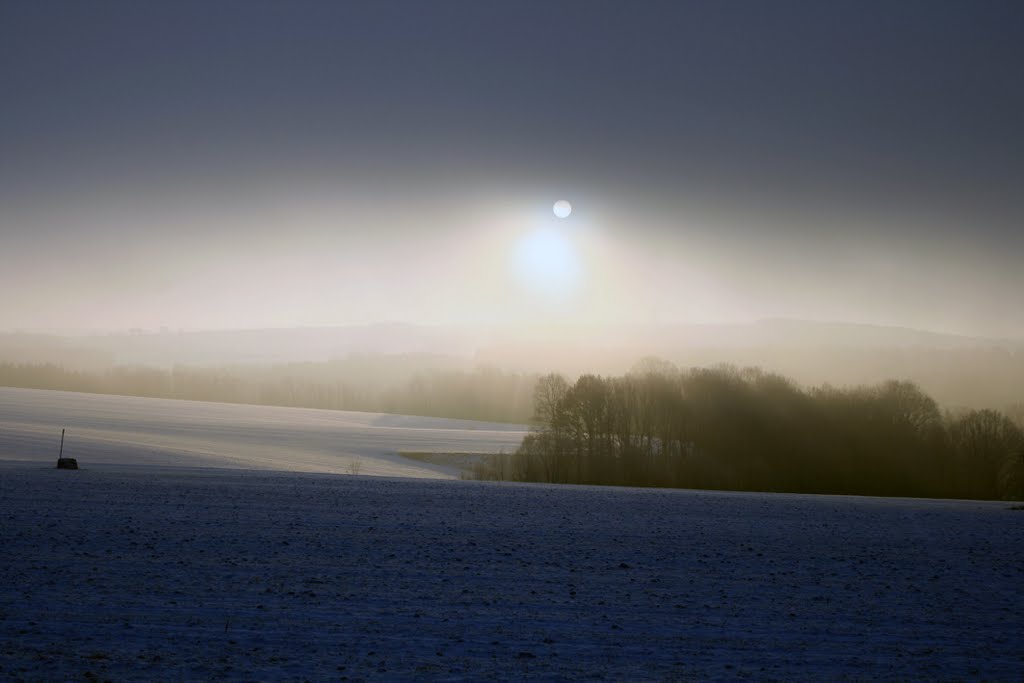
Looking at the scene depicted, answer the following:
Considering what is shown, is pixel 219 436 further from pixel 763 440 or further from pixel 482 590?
pixel 482 590

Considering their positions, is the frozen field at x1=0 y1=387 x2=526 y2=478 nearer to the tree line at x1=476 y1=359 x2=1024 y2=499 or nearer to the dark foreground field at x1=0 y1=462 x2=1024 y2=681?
the tree line at x1=476 y1=359 x2=1024 y2=499

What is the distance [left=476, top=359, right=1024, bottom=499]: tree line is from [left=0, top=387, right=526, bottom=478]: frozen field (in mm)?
11102

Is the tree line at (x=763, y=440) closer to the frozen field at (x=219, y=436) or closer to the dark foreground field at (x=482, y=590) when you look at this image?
the frozen field at (x=219, y=436)

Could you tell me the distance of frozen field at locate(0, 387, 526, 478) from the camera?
56.0m

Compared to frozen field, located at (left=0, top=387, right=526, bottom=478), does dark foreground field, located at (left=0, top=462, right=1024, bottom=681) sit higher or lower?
lower

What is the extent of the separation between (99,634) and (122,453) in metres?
48.2

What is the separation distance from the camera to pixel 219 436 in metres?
77.9

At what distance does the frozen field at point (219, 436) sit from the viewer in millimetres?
56031

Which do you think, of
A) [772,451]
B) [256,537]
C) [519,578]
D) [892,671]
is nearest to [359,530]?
[256,537]

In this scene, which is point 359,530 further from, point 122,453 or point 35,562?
point 122,453

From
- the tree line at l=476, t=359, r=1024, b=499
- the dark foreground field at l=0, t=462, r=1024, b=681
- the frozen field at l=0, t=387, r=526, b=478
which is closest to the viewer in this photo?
the dark foreground field at l=0, t=462, r=1024, b=681

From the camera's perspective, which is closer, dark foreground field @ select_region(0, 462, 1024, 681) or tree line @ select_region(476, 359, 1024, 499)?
dark foreground field @ select_region(0, 462, 1024, 681)

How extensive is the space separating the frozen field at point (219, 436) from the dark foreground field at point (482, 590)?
80.3 feet

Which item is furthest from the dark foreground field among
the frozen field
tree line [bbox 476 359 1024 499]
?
tree line [bbox 476 359 1024 499]
